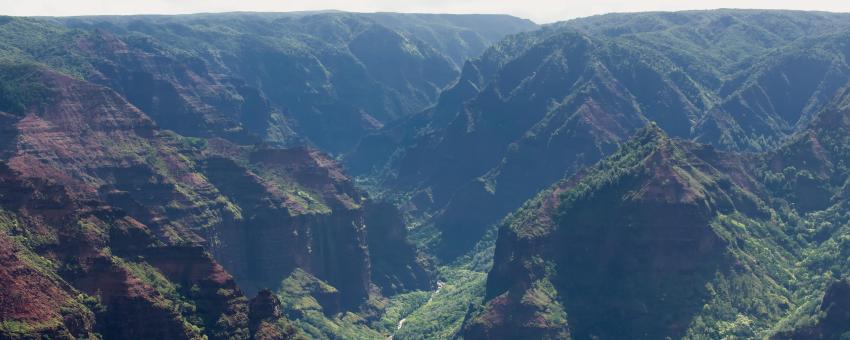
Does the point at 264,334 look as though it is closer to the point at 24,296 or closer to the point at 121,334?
the point at 121,334

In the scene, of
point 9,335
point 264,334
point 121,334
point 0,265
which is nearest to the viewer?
point 9,335

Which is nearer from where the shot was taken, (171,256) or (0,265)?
(0,265)

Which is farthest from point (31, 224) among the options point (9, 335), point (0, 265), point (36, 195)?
point (9, 335)

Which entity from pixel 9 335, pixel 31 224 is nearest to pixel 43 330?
pixel 9 335

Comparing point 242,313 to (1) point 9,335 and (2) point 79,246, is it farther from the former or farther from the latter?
(1) point 9,335

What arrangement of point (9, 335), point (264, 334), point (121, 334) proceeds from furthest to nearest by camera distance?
point (264, 334) < point (121, 334) < point (9, 335)

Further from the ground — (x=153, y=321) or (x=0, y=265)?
(x=0, y=265)

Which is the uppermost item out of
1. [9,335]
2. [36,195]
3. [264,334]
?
[36,195]

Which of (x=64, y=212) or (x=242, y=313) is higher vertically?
(x=64, y=212)

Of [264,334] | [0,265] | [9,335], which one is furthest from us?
[264,334]
